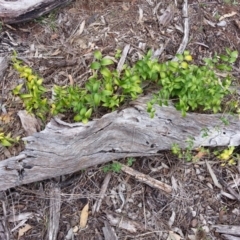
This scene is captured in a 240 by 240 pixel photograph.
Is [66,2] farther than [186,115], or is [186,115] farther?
[66,2]

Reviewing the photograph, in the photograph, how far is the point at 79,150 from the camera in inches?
119

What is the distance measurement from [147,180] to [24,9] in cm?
172

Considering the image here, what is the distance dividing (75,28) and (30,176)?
4.84ft

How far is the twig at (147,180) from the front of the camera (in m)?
3.26

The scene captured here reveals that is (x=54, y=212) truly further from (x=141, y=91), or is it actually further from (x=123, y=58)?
(x=123, y=58)

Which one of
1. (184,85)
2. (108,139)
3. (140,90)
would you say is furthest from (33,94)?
(184,85)

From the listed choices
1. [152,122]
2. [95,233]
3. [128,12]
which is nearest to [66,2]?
[128,12]

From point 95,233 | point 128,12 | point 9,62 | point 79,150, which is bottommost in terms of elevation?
point 95,233

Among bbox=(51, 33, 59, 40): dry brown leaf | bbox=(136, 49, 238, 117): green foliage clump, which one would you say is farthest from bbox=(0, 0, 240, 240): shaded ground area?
bbox=(136, 49, 238, 117): green foliage clump

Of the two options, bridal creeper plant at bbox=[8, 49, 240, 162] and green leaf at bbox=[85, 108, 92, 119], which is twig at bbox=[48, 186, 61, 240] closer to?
bridal creeper plant at bbox=[8, 49, 240, 162]

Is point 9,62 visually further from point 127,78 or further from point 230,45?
point 230,45

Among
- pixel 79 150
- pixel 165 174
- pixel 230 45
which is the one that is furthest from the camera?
pixel 230 45

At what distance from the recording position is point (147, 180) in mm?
3258

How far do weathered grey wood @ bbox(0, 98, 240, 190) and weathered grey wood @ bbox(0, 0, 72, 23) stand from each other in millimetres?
→ 1199
